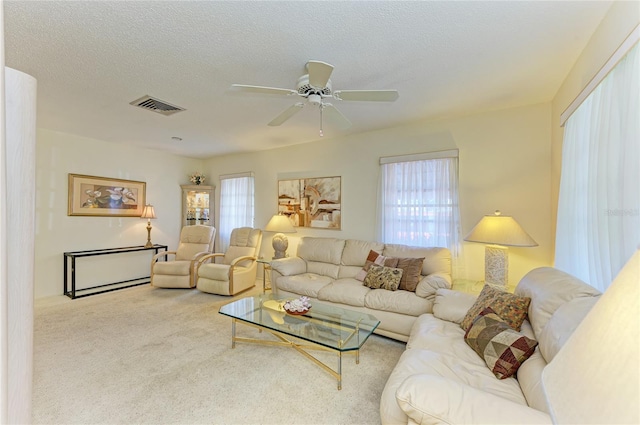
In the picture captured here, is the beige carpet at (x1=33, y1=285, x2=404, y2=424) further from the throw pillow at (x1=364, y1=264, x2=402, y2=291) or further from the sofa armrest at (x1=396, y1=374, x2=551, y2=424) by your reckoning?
the sofa armrest at (x1=396, y1=374, x2=551, y2=424)

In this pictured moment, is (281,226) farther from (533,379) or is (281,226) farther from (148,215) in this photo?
(533,379)

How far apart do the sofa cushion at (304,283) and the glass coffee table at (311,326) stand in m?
Result: 0.37

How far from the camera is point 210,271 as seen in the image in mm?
4090

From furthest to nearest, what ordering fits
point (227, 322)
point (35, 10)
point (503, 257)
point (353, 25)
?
point (227, 322) < point (503, 257) < point (353, 25) < point (35, 10)

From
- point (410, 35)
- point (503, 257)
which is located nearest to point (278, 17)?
point (410, 35)

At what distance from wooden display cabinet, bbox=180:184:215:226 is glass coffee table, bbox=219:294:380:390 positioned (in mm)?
3408

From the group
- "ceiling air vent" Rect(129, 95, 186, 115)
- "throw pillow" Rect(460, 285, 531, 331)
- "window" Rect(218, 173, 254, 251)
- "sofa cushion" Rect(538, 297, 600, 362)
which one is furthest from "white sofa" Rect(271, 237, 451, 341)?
"ceiling air vent" Rect(129, 95, 186, 115)

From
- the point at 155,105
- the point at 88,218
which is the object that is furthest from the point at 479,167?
the point at 88,218

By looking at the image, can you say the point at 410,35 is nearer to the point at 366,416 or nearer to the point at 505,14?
the point at 505,14

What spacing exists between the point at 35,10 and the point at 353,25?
185cm

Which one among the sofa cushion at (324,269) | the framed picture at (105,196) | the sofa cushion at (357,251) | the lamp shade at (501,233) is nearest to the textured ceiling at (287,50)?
the lamp shade at (501,233)

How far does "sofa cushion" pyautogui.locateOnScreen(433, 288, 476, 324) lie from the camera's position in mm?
2125

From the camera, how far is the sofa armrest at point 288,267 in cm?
359

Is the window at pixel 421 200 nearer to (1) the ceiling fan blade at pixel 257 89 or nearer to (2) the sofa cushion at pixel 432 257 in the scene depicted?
(2) the sofa cushion at pixel 432 257
